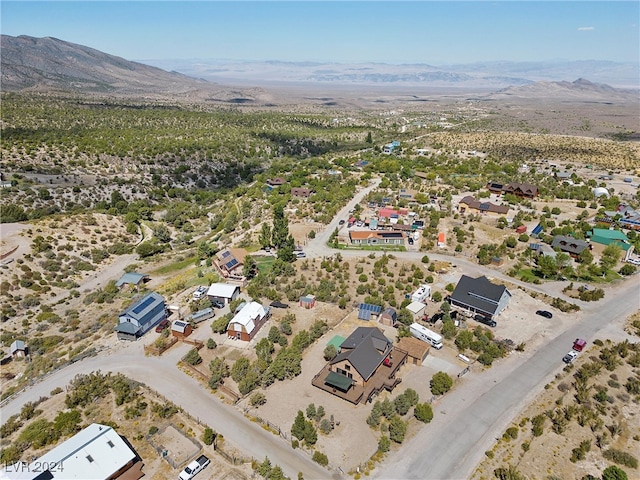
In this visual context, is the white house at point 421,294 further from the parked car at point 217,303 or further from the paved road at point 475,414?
the parked car at point 217,303

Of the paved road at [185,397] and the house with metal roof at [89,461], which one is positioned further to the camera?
the paved road at [185,397]

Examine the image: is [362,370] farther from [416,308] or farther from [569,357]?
[569,357]

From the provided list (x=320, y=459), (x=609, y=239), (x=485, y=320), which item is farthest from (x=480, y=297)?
(x=609, y=239)

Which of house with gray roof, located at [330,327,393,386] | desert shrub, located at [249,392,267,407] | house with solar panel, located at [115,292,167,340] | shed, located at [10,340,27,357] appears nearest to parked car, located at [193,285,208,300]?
house with solar panel, located at [115,292,167,340]

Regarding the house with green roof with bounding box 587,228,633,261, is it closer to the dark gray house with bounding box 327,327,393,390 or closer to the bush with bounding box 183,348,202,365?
the dark gray house with bounding box 327,327,393,390

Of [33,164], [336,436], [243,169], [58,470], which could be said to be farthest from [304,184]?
[58,470]

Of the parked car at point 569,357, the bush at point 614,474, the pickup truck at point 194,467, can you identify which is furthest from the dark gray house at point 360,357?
the bush at point 614,474
